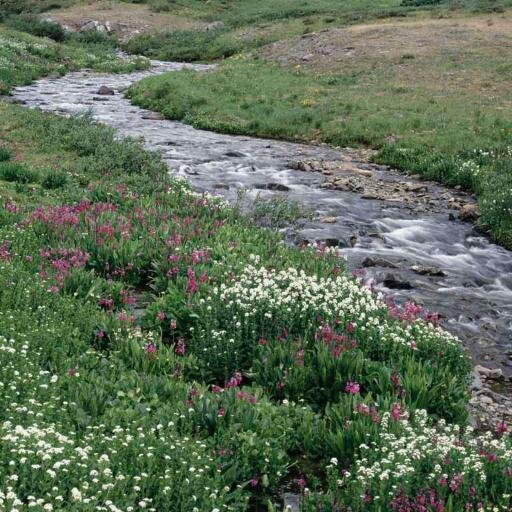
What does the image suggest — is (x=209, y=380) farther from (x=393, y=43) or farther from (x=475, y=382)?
(x=393, y=43)

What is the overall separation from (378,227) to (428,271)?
121 inches

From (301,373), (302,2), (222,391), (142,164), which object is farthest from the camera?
(302,2)

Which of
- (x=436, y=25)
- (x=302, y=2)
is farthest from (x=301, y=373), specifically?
(x=302, y=2)

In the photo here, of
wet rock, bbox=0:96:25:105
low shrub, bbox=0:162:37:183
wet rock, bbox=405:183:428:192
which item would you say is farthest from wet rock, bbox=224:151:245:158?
wet rock, bbox=0:96:25:105

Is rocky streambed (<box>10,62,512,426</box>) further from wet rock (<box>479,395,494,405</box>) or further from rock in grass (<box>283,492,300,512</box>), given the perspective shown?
rock in grass (<box>283,492,300,512</box>)

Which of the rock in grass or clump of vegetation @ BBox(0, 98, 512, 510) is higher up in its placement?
clump of vegetation @ BBox(0, 98, 512, 510)

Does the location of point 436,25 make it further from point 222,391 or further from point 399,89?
point 222,391

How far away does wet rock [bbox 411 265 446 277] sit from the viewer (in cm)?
1371

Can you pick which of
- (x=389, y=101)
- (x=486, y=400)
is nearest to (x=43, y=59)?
(x=389, y=101)

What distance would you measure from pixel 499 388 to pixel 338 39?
41640mm

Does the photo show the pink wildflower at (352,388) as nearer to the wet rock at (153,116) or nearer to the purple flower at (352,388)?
the purple flower at (352,388)

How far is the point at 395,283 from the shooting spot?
12812mm

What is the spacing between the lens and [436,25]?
49.2 meters

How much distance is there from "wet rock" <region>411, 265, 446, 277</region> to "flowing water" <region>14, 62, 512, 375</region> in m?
0.14
